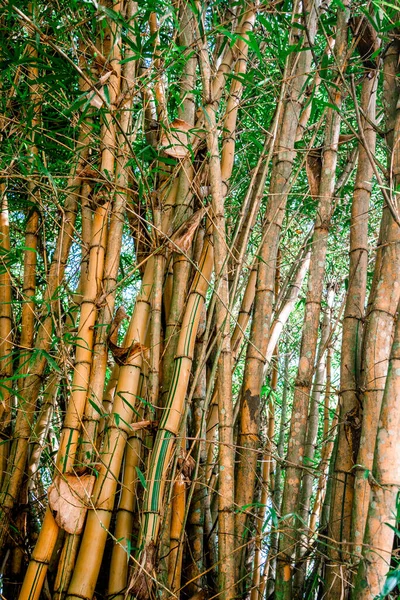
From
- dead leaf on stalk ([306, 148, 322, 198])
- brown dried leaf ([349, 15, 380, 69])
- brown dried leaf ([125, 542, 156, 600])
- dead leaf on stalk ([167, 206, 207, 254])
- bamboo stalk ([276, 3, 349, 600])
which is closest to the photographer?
brown dried leaf ([125, 542, 156, 600])

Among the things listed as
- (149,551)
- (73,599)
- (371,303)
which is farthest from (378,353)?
(73,599)

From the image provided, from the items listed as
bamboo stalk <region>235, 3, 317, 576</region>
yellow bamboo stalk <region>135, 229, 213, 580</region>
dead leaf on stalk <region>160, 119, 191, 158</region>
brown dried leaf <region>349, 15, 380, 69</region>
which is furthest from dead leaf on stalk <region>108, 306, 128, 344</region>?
brown dried leaf <region>349, 15, 380, 69</region>

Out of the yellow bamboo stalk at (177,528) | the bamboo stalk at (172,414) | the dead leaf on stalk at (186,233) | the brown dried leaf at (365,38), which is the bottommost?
the yellow bamboo stalk at (177,528)

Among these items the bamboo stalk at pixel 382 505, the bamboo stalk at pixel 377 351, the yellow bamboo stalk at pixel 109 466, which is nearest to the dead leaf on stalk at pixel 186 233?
the yellow bamboo stalk at pixel 109 466

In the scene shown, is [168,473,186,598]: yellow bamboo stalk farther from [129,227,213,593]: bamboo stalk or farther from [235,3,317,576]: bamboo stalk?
[235,3,317,576]: bamboo stalk

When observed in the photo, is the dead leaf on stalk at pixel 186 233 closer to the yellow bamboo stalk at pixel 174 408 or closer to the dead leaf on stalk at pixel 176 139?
the yellow bamboo stalk at pixel 174 408

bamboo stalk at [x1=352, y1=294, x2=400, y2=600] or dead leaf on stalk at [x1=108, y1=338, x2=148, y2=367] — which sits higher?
dead leaf on stalk at [x1=108, y1=338, x2=148, y2=367]

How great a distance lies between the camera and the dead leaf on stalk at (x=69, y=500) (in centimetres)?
184

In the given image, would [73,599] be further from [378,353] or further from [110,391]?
[378,353]

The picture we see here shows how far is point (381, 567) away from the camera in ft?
4.82

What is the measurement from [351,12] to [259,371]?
140 centimetres

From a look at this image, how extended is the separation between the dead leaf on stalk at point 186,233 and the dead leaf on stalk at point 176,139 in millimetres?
225

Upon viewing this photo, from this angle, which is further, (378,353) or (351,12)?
(351,12)

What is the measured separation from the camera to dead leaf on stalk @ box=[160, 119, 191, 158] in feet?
7.05
